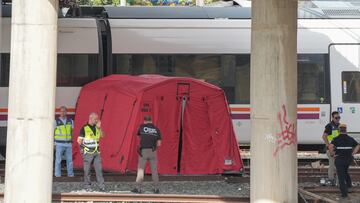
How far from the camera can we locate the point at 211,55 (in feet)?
63.6

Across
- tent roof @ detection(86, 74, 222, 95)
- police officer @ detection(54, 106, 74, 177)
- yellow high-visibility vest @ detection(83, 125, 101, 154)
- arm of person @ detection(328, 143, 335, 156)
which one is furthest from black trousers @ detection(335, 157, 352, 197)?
police officer @ detection(54, 106, 74, 177)

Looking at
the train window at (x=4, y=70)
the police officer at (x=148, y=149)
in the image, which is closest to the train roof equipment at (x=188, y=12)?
the train window at (x=4, y=70)

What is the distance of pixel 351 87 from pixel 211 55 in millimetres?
4197

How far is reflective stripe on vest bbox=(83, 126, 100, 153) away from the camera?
14.6m

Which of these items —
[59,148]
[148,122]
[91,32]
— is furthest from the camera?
[91,32]

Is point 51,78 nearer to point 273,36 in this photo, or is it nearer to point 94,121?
point 94,121

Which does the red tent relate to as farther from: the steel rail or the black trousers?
the black trousers

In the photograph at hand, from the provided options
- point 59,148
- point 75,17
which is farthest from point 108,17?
point 59,148

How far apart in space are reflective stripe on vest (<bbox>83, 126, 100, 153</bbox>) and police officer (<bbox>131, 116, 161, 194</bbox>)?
1.02m

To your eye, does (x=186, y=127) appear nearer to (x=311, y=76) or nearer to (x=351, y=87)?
(x=311, y=76)

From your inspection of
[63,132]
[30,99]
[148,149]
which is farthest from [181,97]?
[30,99]

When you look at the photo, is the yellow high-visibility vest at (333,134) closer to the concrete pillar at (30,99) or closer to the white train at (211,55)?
the white train at (211,55)

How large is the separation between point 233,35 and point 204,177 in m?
5.33

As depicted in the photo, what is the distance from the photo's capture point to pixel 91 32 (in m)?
18.8
